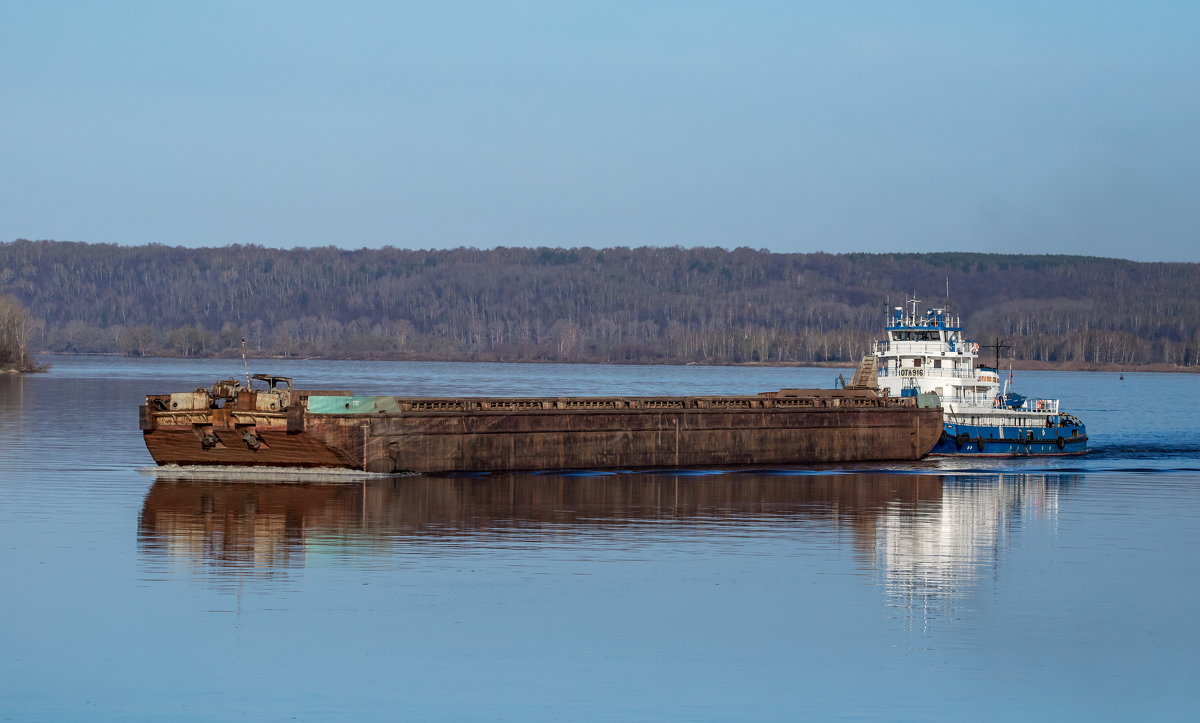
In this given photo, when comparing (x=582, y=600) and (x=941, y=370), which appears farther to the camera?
(x=941, y=370)

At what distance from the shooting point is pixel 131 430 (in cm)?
7275

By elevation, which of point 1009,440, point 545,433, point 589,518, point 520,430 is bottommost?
point 589,518

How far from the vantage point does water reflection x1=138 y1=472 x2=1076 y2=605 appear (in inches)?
1271

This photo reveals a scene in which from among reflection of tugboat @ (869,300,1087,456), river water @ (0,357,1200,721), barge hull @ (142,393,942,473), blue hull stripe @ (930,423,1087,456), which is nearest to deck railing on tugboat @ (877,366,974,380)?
reflection of tugboat @ (869,300,1087,456)

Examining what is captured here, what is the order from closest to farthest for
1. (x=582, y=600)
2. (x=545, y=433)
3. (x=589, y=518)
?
1. (x=582, y=600)
2. (x=589, y=518)
3. (x=545, y=433)

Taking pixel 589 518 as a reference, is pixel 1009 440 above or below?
above

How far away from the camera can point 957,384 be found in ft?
215

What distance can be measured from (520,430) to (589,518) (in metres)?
11.9

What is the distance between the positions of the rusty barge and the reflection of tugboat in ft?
11.7

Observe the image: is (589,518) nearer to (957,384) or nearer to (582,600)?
(582,600)

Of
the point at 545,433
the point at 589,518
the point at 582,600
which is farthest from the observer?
the point at 545,433

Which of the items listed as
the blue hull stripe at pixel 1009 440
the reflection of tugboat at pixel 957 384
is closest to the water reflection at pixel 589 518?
the blue hull stripe at pixel 1009 440

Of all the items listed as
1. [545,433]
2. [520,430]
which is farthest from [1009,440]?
[520,430]

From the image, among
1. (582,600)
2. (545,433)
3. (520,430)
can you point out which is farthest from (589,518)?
(545,433)
